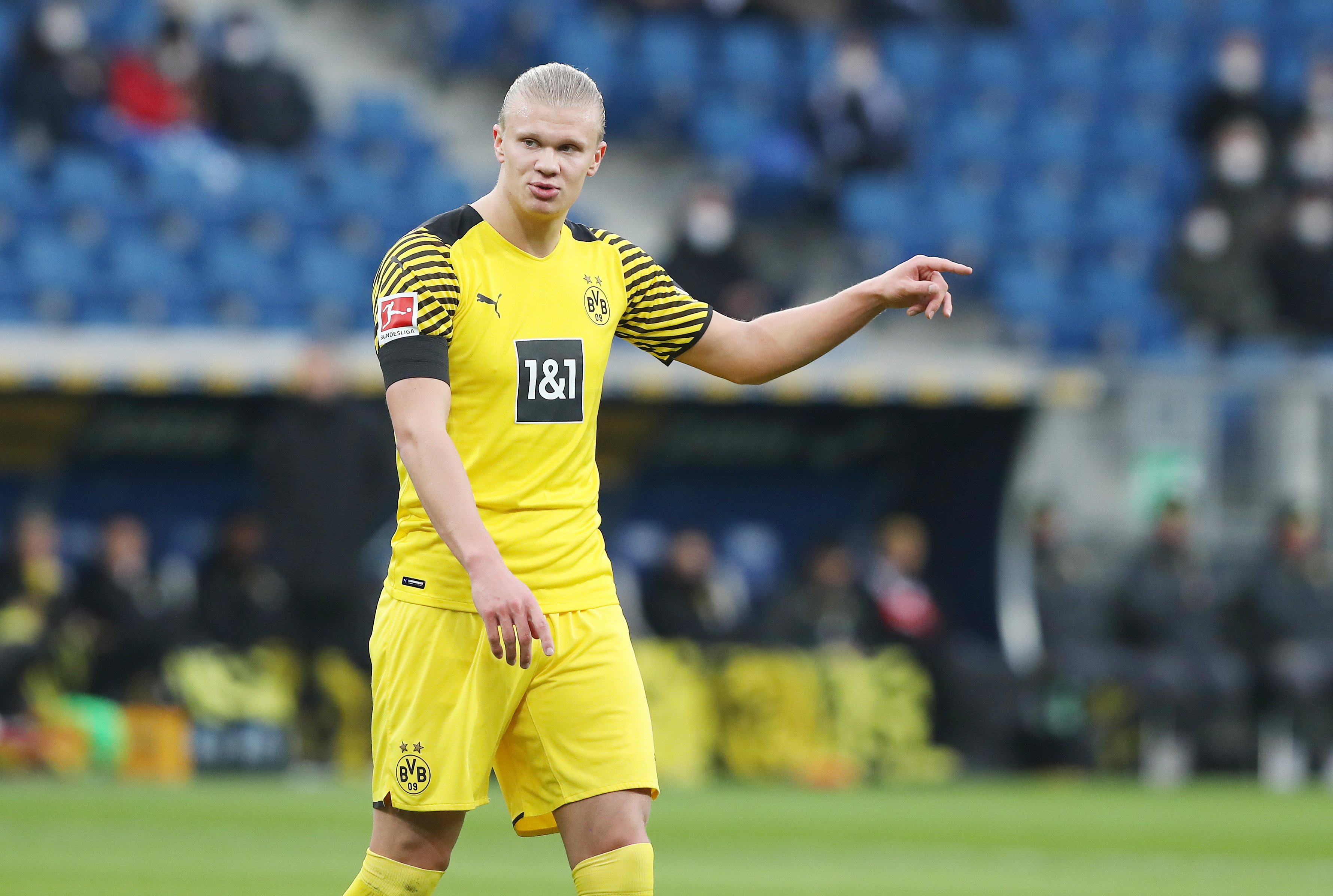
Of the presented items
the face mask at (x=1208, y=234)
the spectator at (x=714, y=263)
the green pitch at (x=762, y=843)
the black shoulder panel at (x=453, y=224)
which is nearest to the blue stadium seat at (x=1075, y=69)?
the face mask at (x=1208, y=234)

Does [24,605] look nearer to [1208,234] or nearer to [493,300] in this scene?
[493,300]

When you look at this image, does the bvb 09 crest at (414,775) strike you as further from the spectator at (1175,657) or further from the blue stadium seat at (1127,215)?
the blue stadium seat at (1127,215)

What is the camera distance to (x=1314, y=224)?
16.8 m

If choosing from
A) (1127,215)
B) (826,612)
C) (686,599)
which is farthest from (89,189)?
(1127,215)

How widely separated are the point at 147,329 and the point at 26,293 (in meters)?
0.75

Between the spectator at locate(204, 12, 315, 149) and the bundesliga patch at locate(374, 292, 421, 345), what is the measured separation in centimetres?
1115

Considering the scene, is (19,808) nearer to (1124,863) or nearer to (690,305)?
(1124,863)

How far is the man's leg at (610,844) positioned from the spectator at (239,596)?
875cm

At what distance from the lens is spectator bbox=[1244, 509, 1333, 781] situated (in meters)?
14.5

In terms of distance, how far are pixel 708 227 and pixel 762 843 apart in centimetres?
598

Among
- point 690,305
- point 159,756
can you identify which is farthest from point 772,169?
point 690,305

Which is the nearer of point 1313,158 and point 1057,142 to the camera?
point 1313,158

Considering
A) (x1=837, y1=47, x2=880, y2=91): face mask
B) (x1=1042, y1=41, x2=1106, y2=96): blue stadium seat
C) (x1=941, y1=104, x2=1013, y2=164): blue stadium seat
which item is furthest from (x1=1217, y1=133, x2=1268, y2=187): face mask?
(x1=837, y1=47, x2=880, y2=91): face mask

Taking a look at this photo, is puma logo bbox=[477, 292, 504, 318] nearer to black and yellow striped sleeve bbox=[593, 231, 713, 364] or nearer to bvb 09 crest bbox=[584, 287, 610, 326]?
bvb 09 crest bbox=[584, 287, 610, 326]
